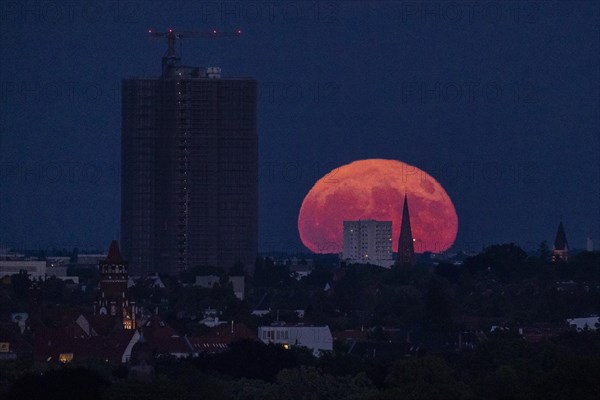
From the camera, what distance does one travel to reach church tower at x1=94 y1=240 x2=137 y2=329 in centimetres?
14138

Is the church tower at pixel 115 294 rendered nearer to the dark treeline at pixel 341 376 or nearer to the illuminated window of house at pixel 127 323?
the illuminated window of house at pixel 127 323

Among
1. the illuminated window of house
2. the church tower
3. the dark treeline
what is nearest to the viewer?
the dark treeline

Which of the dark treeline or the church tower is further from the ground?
the church tower

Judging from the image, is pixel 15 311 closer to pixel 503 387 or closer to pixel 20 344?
pixel 20 344

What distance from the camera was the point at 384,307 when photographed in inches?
6575

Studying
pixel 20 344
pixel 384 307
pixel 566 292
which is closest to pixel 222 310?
pixel 384 307

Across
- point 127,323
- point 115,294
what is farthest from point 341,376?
point 115,294

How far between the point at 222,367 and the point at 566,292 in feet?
220

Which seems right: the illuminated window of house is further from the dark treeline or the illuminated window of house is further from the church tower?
the dark treeline

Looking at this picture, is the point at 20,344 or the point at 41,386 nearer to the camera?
the point at 41,386

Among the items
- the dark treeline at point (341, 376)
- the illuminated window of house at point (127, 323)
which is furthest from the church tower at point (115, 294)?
the dark treeline at point (341, 376)

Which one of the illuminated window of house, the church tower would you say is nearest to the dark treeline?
the illuminated window of house

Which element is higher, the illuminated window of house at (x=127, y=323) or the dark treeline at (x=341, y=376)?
the illuminated window of house at (x=127, y=323)

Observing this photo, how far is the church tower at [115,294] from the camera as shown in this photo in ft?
464
